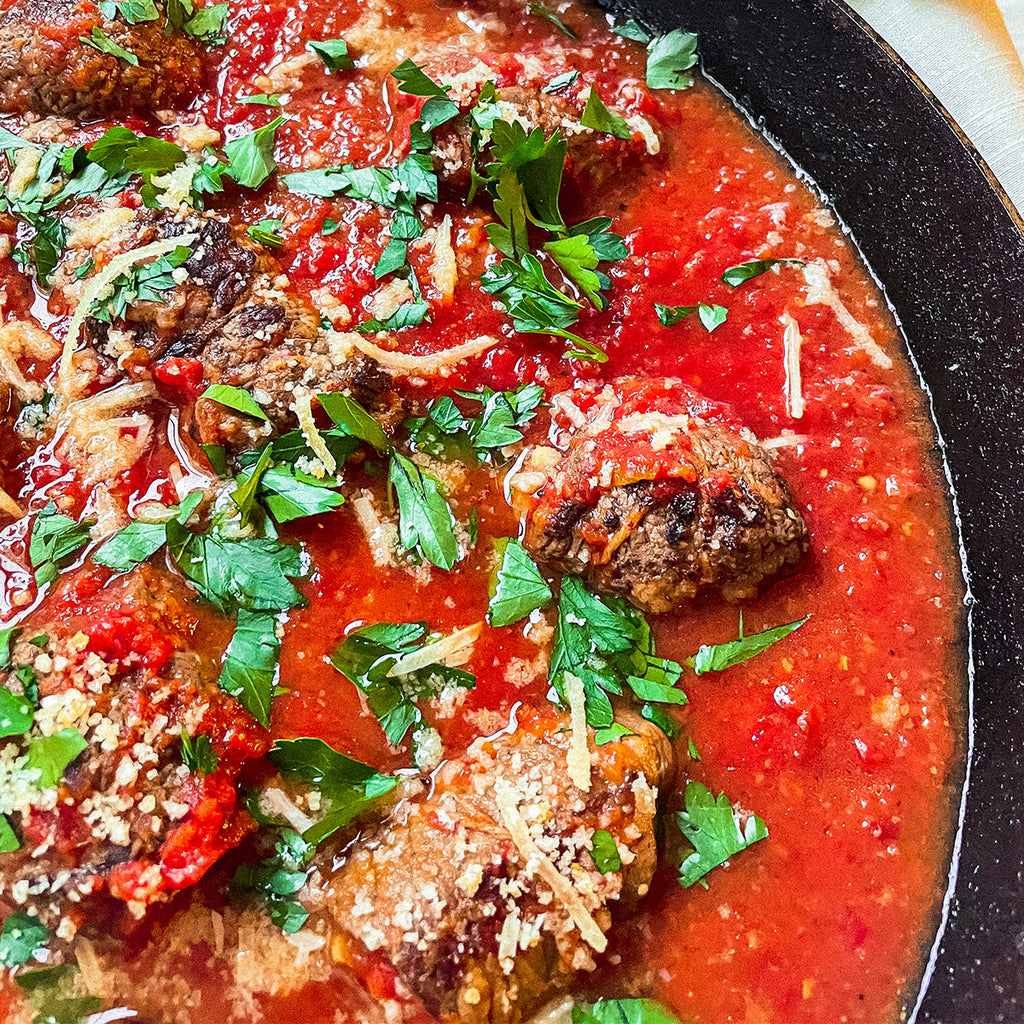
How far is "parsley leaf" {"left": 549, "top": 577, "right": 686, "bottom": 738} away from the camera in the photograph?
10.9ft

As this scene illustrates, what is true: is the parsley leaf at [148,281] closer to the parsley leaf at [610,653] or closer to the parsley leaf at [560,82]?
the parsley leaf at [560,82]

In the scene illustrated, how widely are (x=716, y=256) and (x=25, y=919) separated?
341 cm

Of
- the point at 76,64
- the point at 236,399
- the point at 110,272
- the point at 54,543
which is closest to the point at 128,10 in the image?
the point at 76,64

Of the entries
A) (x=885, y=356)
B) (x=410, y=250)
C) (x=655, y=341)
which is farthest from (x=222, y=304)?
(x=885, y=356)

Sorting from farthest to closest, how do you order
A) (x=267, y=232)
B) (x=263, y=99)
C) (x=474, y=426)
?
(x=263, y=99)
(x=267, y=232)
(x=474, y=426)

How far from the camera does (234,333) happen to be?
348 cm

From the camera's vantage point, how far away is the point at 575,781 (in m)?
2.99

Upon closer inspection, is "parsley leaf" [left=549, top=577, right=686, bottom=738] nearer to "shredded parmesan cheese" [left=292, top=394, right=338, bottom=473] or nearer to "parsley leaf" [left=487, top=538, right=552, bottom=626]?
"parsley leaf" [left=487, top=538, right=552, bottom=626]

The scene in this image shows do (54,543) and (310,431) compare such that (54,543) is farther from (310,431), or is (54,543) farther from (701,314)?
(701,314)

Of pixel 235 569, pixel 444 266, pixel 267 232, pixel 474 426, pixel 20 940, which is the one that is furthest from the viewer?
pixel 267 232

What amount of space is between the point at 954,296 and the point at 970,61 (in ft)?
3.72

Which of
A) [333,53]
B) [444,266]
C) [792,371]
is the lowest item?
[444,266]

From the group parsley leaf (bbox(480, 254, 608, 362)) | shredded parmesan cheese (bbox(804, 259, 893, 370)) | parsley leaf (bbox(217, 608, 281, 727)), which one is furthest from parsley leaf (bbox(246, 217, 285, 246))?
shredded parmesan cheese (bbox(804, 259, 893, 370))

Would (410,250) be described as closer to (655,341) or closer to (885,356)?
(655,341)
